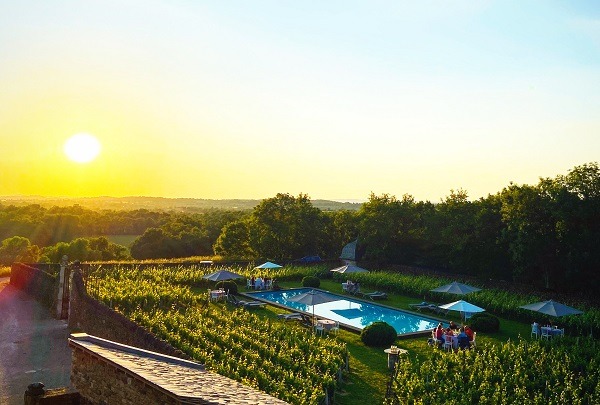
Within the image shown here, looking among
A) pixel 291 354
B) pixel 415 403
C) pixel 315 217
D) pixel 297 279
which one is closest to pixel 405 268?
pixel 297 279

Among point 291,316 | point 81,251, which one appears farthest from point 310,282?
point 81,251

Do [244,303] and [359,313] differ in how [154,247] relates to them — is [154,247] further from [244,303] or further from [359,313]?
[359,313]

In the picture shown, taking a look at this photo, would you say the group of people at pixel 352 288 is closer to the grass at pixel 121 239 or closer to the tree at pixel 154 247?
the tree at pixel 154 247

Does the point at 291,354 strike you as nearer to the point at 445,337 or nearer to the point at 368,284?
the point at 445,337

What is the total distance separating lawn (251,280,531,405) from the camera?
1650 centimetres

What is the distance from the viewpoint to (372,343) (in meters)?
21.9

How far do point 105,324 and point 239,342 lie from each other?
5.45 m

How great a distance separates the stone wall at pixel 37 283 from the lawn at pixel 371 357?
10.7m

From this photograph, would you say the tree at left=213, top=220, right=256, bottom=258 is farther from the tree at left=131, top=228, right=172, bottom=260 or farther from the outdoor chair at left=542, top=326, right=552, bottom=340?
the outdoor chair at left=542, top=326, right=552, bottom=340

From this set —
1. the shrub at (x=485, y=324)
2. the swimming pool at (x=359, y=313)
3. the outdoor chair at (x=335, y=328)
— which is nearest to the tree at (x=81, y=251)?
the swimming pool at (x=359, y=313)

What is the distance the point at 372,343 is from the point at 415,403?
25.1 feet

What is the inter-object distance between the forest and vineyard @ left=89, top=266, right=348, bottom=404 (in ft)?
58.8

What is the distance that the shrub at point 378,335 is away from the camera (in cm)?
2189

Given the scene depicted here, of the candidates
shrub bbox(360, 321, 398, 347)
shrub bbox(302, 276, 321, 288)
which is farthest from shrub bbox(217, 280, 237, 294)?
shrub bbox(360, 321, 398, 347)
